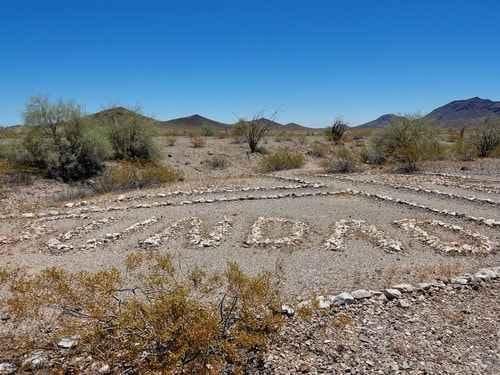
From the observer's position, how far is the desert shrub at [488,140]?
22312 millimetres

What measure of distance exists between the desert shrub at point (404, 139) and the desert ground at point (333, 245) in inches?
130

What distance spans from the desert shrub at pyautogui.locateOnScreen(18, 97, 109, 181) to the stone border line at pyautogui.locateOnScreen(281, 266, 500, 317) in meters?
14.8

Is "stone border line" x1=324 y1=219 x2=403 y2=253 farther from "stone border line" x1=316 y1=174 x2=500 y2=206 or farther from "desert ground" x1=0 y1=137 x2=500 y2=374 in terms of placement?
"stone border line" x1=316 y1=174 x2=500 y2=206

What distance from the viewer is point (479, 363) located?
3980 millimetres

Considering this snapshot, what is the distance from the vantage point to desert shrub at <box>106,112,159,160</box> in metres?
20.5

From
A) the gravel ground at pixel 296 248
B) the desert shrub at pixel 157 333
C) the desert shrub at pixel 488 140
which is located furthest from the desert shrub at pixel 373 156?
the desert shrub at pixel 157 333

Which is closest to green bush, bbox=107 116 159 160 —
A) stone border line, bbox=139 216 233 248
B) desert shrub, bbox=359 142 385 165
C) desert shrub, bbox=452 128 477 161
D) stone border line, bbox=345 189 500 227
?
stone border line, bbox=139 216 233 248

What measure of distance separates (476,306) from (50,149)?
56.4 feet

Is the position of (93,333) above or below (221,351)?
above

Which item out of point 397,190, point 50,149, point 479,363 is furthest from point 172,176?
point 479,363

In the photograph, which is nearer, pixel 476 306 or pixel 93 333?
pixel 93 333

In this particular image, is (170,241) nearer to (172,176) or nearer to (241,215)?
(241,215)

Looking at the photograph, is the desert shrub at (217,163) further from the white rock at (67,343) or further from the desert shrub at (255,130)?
the white rock at (67,343)

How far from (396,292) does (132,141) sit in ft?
59.7
